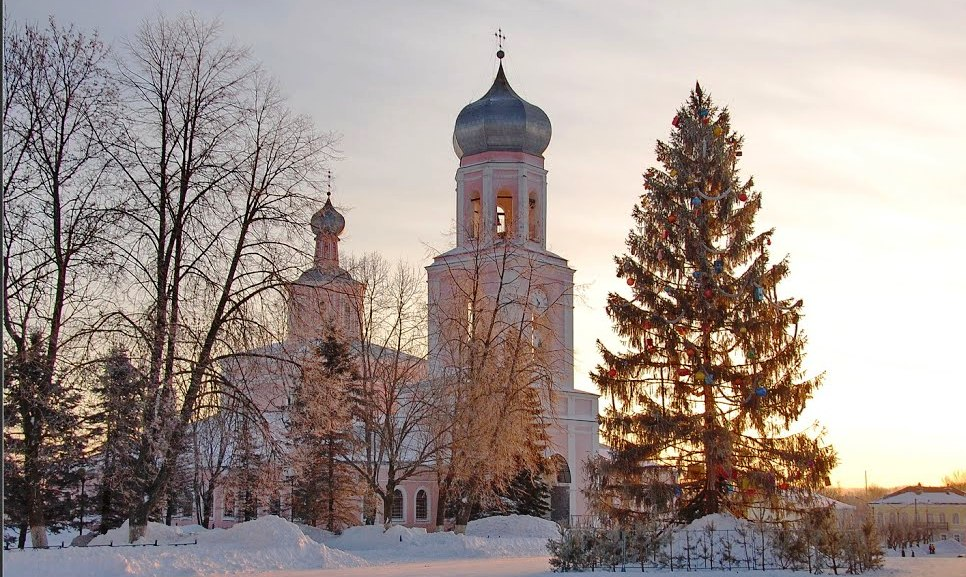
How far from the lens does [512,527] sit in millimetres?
34688

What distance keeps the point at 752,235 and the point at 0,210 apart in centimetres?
1674

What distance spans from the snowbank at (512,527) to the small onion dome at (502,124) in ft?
59.7

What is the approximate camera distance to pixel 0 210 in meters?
8.20

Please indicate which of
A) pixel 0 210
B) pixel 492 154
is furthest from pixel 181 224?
pixel 492 154

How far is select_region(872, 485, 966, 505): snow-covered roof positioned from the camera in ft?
267

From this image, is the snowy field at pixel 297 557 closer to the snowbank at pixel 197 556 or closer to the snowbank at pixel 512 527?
the snowbank at pixel 197 556

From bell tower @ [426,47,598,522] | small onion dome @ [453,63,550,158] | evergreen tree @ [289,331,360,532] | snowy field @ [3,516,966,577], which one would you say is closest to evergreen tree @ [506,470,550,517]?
bell tower @ [426,47,598,522]

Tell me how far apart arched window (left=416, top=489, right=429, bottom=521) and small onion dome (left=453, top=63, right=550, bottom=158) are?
1467cm

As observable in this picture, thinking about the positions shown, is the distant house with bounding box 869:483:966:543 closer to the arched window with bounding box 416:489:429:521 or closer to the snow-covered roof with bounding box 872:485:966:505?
the snow-covered roof with bounding box 872:485:966:505

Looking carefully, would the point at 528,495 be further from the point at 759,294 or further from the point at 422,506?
the point at 759,294

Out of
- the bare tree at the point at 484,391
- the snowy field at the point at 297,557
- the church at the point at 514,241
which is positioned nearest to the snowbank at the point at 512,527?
the bare tree at the point at 484,391

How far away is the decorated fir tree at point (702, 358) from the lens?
2144 cm

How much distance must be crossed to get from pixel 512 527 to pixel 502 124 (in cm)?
1944

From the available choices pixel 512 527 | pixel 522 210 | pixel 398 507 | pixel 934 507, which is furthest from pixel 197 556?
pixel 934 507
